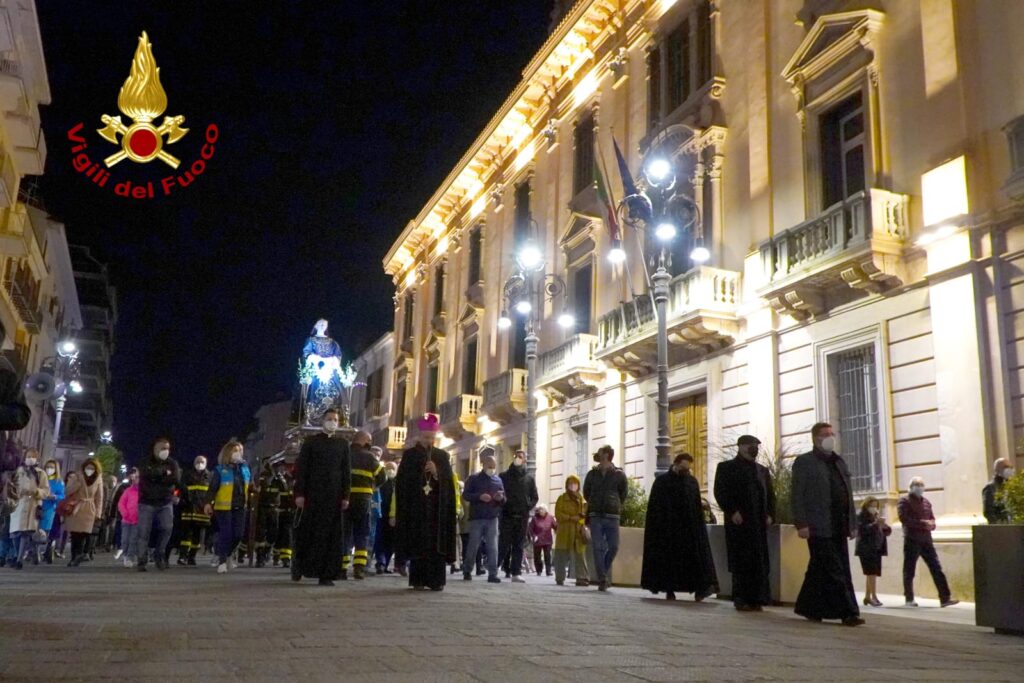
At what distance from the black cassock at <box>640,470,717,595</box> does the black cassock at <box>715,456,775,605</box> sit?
31.5 inches

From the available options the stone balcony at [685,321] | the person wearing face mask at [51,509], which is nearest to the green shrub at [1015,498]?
the stone balcony at [685,321]

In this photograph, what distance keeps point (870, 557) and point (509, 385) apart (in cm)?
1737

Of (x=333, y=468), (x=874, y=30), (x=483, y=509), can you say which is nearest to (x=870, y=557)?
(x=483, y=509)

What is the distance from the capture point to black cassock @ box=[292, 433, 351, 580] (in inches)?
411

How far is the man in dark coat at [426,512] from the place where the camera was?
10.2 metres

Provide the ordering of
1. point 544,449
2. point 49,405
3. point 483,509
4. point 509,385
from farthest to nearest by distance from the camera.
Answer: point 49,405 → point 509,385 → point 544,449 → point 483,509

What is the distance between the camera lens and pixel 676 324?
18516 millimetres

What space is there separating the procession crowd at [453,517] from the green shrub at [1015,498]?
1.30 meters

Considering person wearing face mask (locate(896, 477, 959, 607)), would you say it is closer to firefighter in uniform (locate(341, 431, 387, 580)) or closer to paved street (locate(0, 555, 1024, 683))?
paved street (locate(0, 555, 1024, 683))

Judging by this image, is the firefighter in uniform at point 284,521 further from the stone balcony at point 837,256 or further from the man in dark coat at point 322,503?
the stone balcony at point 837,256

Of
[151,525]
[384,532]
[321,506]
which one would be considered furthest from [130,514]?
[321,506]

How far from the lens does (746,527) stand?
973 cm

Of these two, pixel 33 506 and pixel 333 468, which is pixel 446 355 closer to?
pixel 33 506

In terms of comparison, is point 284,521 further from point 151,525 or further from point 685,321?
point 685,321
